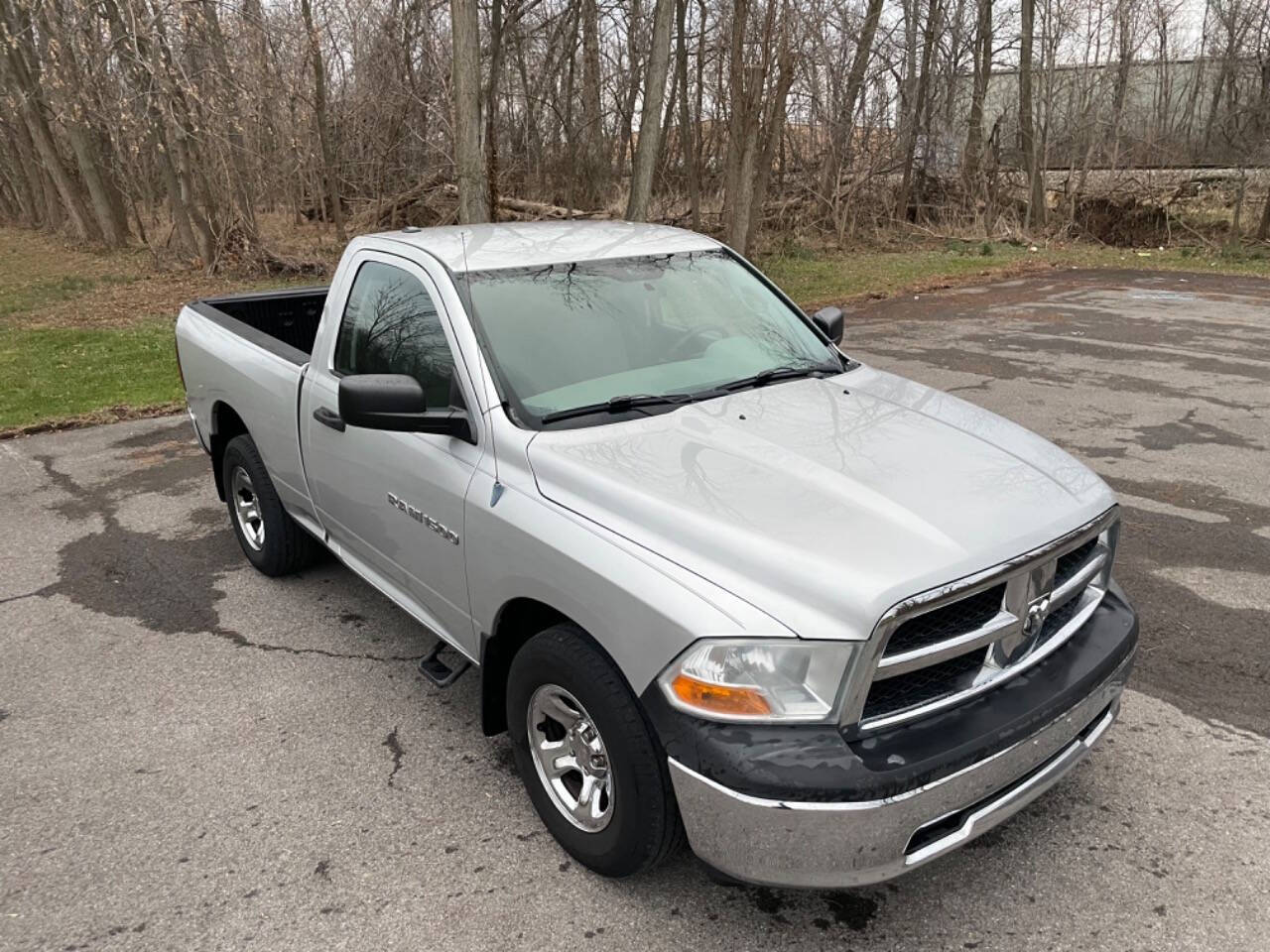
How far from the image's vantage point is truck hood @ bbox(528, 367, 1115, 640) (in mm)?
2289

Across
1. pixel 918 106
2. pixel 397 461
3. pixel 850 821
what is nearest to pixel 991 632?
pixel 850 821

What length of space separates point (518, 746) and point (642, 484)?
993 millimetres

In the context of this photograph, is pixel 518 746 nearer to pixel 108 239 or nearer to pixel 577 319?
pixel 577 319

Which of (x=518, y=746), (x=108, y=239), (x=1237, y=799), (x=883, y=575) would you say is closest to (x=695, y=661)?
(x=883, y=575)

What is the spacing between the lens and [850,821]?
2.18m

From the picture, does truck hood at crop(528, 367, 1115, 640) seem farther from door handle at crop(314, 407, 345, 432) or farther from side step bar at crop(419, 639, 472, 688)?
door handle at crop(314, 407, 345, 432)

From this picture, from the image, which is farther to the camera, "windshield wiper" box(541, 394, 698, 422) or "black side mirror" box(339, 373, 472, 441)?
"windshield wiper" box(541, 394, 698, 422)

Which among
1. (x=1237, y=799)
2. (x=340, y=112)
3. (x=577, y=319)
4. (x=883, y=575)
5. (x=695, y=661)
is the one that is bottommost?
(x=1237, y=799)

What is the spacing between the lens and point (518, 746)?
9.82 feet

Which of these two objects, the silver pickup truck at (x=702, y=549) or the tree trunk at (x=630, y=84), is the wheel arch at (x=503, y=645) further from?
the tree trunk at (x=630, y=84)

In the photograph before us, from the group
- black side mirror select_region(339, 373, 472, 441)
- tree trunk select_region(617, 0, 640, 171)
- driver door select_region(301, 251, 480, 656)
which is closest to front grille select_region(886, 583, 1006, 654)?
driver door select_region(301, 251, 480, 656)

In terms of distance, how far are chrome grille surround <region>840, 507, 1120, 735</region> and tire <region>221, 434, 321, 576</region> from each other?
3.38 m

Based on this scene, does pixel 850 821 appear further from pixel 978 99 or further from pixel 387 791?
pixel 978 99

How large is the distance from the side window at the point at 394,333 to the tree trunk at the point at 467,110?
8905 millimetres
